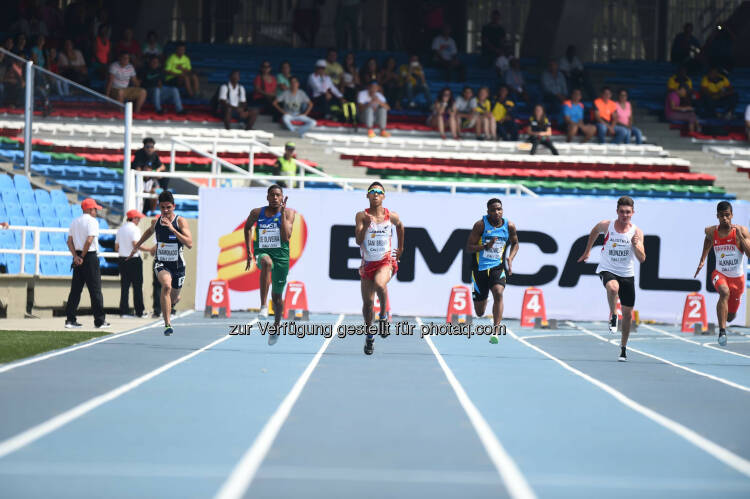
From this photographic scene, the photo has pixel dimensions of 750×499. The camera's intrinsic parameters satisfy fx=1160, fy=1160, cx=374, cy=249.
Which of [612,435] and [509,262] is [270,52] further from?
[612,435]

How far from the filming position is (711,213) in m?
19.0

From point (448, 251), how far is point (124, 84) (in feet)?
37.3

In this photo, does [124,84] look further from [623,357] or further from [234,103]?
[623,357]

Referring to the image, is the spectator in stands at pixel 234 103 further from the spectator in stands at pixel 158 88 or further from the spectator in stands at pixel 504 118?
the spectator in stands at pixel 504 118

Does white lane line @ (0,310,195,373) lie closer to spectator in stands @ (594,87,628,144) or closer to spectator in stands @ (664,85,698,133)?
spectator in stands @ (594,87,628,144)

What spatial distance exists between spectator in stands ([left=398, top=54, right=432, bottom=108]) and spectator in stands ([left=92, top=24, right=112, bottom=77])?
24.5ft

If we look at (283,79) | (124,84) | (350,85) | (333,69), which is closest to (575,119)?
(350,85)

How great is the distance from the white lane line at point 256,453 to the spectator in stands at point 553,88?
2235cm

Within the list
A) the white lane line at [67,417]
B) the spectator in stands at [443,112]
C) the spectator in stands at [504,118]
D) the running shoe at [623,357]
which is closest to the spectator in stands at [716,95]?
the spectator in stands at [504,118]

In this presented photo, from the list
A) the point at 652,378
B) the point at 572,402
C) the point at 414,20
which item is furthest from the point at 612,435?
the point at 414,20

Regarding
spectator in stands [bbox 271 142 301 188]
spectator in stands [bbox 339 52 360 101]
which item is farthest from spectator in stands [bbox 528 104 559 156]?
spectator in stands [bbox 271 142 301 188]

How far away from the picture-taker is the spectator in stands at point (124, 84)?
87.5 ft

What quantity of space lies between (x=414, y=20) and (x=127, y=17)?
9221 millimetres

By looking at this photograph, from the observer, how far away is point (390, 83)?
30.1 metres
